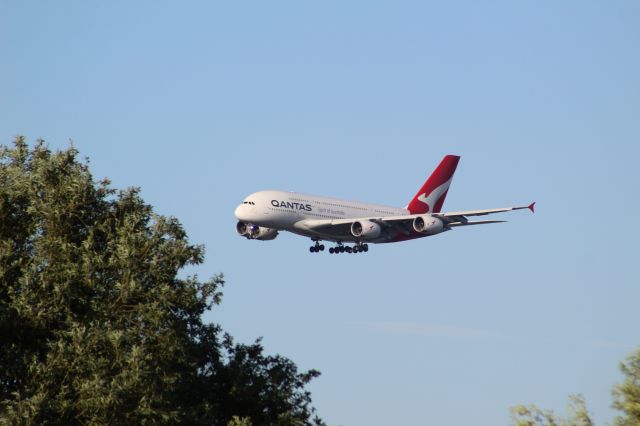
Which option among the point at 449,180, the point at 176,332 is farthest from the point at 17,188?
the point at 449,180

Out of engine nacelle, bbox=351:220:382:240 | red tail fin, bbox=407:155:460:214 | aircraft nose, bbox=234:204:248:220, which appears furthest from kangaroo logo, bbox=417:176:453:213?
aircraft nose, bbox=234:204:248:220

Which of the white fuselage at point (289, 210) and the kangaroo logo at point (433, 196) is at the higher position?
the kangaroo logo at point (433, 196)

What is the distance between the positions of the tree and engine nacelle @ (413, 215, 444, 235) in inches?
1717

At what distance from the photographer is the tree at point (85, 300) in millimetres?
41031

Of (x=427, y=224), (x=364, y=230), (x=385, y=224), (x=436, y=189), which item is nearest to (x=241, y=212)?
(x=364, y=230)

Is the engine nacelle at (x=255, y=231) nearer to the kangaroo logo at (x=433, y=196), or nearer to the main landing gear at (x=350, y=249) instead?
the main landing gear at (x=350, y=249)

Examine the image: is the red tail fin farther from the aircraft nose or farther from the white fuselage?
the aircraft nose

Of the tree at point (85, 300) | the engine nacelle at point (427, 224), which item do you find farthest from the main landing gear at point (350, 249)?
the tree at point (85, 300)

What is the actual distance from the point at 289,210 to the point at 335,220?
449 centimetres

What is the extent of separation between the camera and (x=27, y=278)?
139ft

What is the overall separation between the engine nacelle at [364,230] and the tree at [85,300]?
4033cm

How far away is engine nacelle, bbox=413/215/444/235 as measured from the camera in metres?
91.1

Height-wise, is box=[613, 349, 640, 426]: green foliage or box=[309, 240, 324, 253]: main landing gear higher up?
Result: box=[309, 240, 324, 253]: main landing gear

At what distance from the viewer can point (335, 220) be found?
292ft
